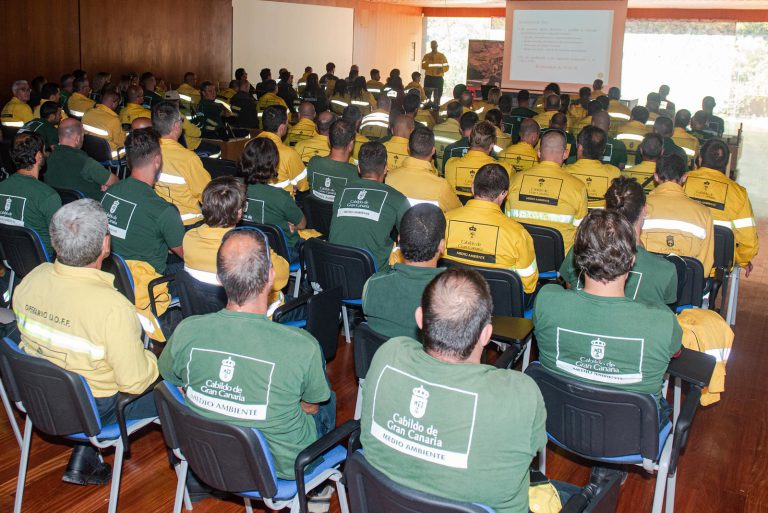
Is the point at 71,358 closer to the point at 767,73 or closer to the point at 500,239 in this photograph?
the point at 500,239

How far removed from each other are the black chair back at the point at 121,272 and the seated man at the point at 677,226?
2.81 metres

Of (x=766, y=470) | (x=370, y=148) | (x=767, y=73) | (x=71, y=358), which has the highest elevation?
(x=767, y=73)

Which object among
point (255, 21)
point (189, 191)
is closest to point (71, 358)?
point (189, 191)

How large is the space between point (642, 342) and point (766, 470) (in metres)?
1.49

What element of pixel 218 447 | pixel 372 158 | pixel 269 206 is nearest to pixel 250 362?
pixel 218 447

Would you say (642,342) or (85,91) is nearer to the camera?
(642,342)

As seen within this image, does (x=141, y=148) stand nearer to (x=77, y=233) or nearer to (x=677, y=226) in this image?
(x=77, y=233)

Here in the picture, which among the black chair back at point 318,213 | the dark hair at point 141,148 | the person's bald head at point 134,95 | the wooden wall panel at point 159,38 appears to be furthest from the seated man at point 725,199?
the wooden wall panel at point 159,38

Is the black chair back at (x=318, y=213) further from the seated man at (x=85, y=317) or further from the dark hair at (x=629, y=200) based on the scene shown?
the seated man at (x=85, y=317)

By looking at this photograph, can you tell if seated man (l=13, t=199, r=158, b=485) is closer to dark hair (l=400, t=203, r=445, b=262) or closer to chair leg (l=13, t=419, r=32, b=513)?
chair leg (l=13, t=419, r=32, b=513)

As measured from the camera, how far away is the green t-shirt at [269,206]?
4473 mm

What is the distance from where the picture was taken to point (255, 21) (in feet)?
52.5

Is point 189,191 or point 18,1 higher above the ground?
point 18,1

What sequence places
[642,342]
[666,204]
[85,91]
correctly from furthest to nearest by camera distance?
1. [85,91]
2. [666,204]
3. [642,342]
